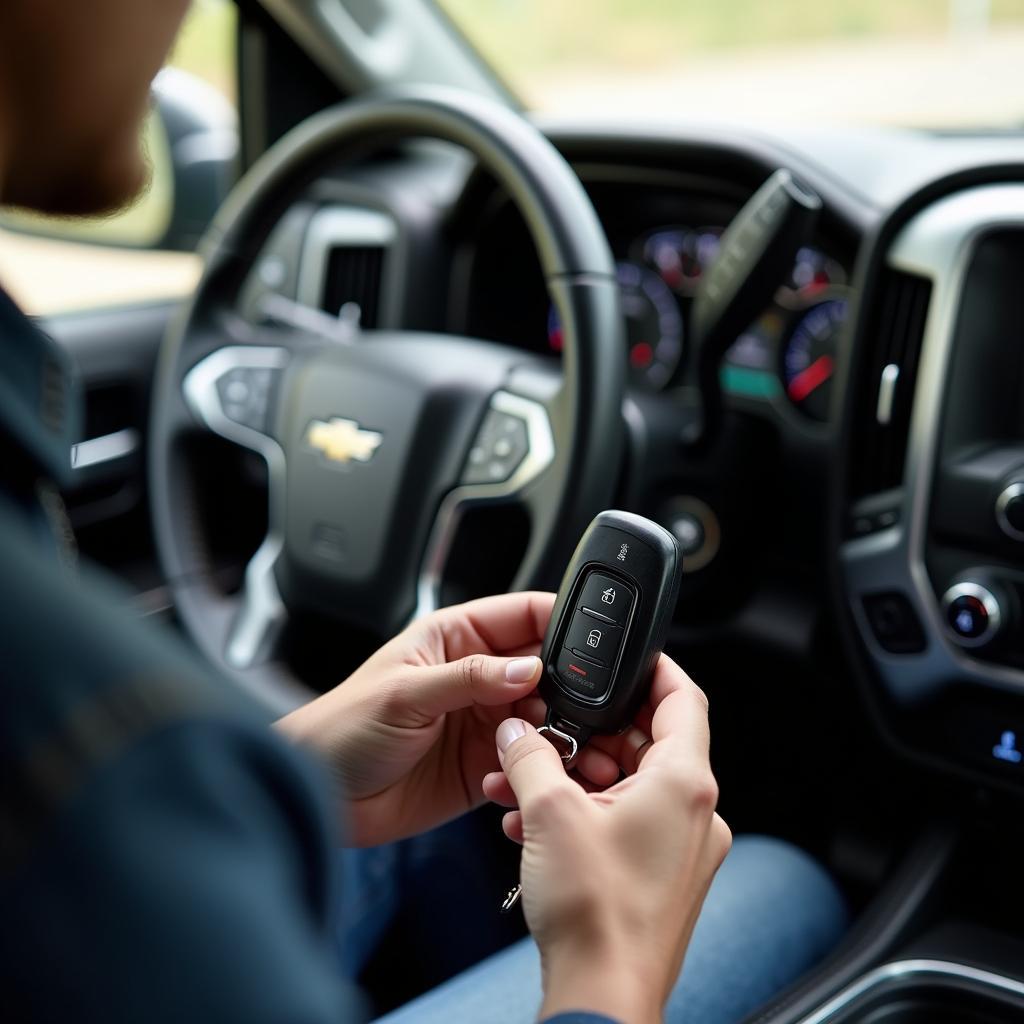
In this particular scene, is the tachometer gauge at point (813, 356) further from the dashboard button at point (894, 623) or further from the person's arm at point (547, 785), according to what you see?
the person's arm at point (547, 785)

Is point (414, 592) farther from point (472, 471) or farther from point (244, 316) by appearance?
point (244, 316)

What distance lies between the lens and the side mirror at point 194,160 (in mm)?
1966

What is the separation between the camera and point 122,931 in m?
0.32

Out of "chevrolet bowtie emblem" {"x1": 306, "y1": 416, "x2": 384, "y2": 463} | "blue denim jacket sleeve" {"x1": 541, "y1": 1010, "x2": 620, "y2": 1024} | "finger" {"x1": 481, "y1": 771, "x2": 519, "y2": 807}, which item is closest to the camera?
"blue denim jacket sleeve" {"x1": 541, "y1": 1010, "x2": 620, "y2": 1024}

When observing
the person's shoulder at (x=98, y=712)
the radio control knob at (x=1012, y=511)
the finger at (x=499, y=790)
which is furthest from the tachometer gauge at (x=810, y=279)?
the person's shoulder at (x=98, y=712)

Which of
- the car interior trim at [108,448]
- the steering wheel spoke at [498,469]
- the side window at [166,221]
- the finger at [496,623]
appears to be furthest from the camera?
the side window at [166,221]

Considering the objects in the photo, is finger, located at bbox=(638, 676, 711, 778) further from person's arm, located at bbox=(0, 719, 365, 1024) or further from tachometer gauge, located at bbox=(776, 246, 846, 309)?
tachometer gauge, located at bbox=(776, 246, 846, 309)

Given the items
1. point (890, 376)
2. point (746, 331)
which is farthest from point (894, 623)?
point (746, 331)

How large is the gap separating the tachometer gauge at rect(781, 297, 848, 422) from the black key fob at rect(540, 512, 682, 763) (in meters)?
0.63

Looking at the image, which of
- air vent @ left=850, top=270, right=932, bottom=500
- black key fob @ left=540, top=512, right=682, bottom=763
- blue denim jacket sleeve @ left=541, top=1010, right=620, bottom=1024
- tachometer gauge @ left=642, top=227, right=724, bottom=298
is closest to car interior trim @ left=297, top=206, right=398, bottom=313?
tachometer gauge @ left=642, top=227, right=724, bottom=298

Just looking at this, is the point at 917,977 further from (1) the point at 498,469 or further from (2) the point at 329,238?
(2) the point at 329,238

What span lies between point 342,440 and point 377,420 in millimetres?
43

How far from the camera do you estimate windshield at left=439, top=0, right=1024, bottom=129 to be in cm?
156

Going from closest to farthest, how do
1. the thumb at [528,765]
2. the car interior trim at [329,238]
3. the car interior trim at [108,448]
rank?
the thumb at [528,765], the car interior trim at [329,238], the car interior trim at [108,448]
